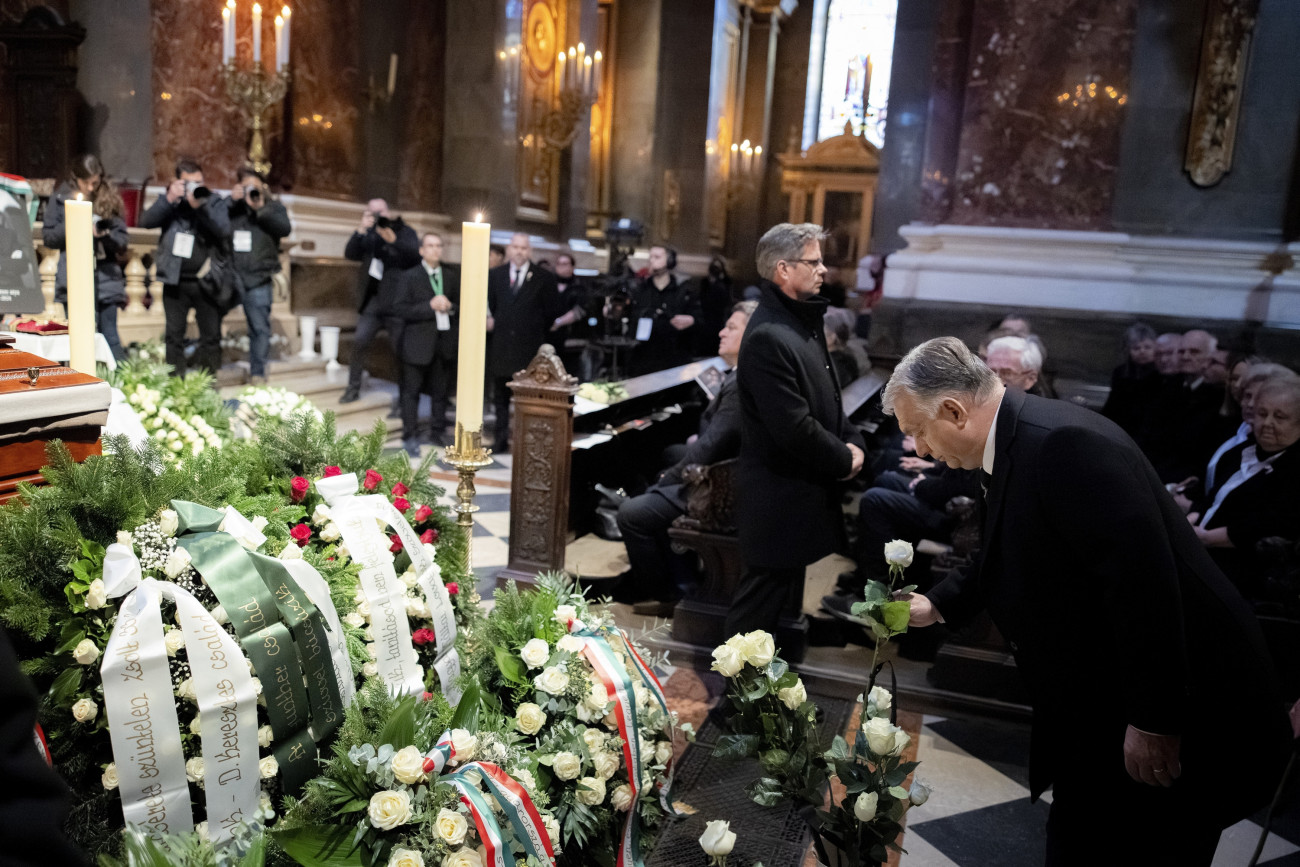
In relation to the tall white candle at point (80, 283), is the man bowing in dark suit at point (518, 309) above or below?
below

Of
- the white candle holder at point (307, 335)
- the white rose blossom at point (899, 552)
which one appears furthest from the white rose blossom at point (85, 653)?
the white candle holder at point (307, 335)

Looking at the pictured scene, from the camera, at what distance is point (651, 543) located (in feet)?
14.5

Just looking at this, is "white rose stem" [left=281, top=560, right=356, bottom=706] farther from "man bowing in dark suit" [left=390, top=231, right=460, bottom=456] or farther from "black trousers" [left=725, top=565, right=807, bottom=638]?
"man bowing in dark suit" [left=390, top=231, right=460, bottom=456]

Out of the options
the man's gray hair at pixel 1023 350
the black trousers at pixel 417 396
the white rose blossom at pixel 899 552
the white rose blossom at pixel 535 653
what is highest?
the man's gray hair at pixel 1023 350

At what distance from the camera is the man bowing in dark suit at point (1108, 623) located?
5.65 feet

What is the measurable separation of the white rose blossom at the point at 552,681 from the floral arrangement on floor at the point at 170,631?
0.30 metres

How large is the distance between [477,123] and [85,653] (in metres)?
10.5

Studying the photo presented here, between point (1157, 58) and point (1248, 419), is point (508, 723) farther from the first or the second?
point (1157, 58)

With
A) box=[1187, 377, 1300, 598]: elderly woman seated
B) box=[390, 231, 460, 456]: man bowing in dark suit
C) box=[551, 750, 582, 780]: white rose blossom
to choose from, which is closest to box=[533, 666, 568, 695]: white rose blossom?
box=[551, 750, 582, 780]: white rose blossom

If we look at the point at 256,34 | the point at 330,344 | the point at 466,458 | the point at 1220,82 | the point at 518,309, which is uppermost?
the point at 256,34

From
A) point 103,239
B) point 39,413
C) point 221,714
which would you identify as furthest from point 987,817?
point 103,239

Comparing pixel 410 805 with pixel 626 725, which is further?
pixel 626 725

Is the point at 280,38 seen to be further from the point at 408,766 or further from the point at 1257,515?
the point at 408,766

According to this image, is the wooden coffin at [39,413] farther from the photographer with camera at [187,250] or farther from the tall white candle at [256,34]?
the tall white candle at [256,34]
